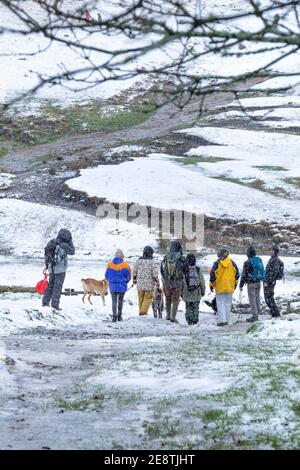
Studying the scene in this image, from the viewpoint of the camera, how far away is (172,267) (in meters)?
19.8

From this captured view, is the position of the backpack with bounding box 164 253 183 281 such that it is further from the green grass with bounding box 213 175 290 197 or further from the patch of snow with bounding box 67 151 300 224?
the green grass with bounding box 213 175 290 197

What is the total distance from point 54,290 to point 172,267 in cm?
297

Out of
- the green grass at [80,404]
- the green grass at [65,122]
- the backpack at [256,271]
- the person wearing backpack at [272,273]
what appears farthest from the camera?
the green grass at [65,122]

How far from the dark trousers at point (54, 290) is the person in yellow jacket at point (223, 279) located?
12.3 ft

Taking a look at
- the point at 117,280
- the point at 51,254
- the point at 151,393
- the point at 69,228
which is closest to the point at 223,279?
the point at 117,280

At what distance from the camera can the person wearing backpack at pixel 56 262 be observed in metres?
19.1

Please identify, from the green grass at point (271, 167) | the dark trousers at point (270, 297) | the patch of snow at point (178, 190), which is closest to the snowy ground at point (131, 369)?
the dark trousers at point (270, 297)

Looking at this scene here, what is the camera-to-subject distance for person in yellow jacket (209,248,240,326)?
64.8 feet

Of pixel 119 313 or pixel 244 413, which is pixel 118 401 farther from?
pixel 119 313

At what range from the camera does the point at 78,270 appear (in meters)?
32.1

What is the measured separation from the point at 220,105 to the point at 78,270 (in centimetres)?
4117

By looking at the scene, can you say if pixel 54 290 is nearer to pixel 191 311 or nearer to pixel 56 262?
pixel 56 262

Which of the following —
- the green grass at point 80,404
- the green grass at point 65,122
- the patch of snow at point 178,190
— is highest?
the green grass at point 65,122

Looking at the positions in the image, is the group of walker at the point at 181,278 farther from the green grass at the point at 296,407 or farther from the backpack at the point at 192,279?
the green grass at the point at 296,407
